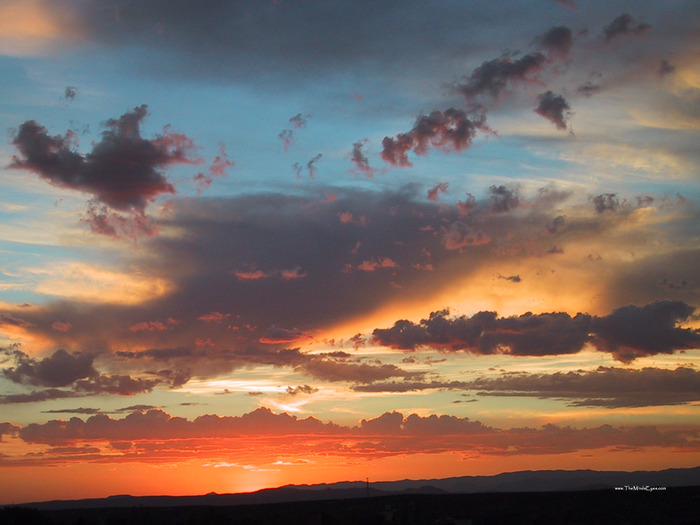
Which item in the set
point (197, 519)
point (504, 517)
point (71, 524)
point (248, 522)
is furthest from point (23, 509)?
point (504, 517)

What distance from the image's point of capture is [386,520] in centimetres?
7844

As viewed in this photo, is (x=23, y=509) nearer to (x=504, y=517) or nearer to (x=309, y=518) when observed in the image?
(x=309, y=518)

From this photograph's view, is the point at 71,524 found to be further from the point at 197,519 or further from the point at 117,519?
the point at 197,519

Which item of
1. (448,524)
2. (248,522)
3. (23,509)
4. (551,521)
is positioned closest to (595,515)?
(551,521)

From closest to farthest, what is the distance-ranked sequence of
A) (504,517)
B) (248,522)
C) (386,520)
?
(248,522) < (386,520) < (504,517)

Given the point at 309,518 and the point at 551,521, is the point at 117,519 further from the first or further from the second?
the point at 551,521

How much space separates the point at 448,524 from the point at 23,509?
48.3 metres

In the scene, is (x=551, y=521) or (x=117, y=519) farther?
(x=117, y=519)

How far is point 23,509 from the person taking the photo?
82125 millimetres

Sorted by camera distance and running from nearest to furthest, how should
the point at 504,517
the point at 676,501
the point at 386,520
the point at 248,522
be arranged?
the point at 248,522 → the point at 386,520 → the point at 504,517 → the point at 676,501

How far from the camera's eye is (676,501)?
104250 mm

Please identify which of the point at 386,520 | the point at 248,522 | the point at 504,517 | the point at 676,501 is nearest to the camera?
the point at 248,522

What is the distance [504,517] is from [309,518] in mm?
22827

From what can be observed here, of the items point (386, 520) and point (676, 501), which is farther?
point (676, 501)
